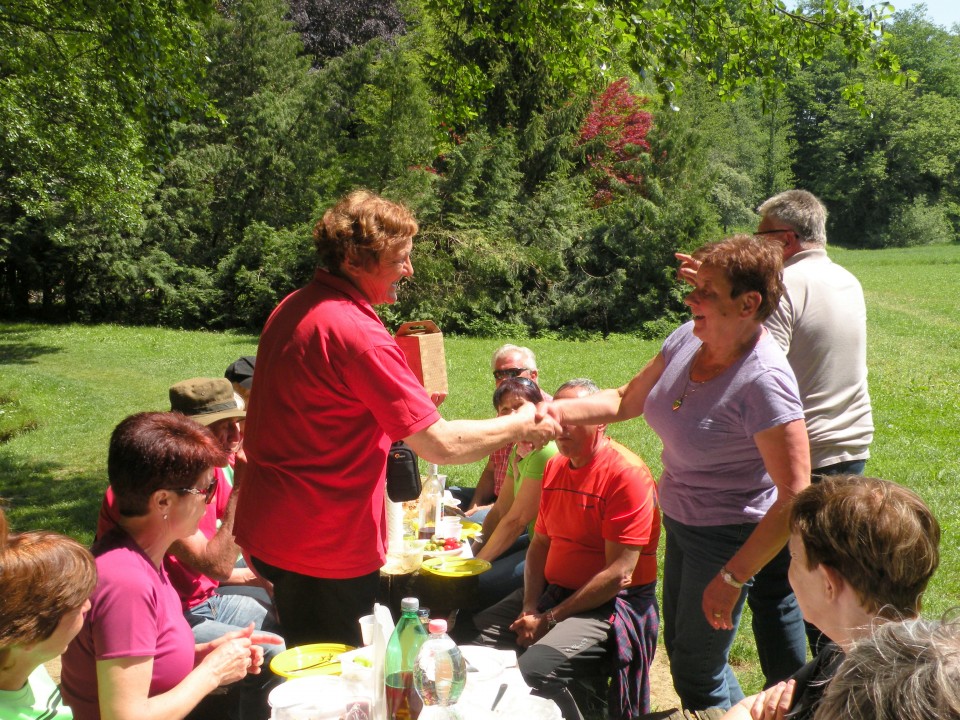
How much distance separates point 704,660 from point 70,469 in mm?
7711

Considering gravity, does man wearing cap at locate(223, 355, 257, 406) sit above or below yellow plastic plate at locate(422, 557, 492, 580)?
above

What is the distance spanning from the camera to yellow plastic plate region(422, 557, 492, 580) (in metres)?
3.75

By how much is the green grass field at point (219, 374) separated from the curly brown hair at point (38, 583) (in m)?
2.23

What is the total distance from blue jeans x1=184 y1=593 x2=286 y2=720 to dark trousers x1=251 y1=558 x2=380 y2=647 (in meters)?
0.10

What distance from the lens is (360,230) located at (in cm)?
272

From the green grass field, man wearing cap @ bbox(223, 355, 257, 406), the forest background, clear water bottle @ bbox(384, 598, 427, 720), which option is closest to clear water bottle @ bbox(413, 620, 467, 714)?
clear water bottle @ bbox(384, 598, 427, 720)

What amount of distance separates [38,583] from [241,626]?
163 centimetres

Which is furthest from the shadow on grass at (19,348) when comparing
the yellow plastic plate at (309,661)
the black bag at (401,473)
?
the yellow plastic plate at (309,661)

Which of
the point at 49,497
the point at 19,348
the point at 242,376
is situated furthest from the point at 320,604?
the point at 19,348

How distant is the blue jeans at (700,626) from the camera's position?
2.92 m

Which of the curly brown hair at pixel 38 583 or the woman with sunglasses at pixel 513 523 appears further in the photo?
the woman with sunglasses at pixel 513 523

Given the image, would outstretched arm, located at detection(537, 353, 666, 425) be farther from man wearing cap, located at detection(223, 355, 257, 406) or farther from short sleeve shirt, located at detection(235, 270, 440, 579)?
man wearing cap, located at detection(223, 355, 257, 406)

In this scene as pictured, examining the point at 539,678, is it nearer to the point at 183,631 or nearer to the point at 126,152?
the point at 183,631

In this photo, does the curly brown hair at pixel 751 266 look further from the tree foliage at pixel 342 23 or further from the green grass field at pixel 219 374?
the tree foliage at pixel 342 23
